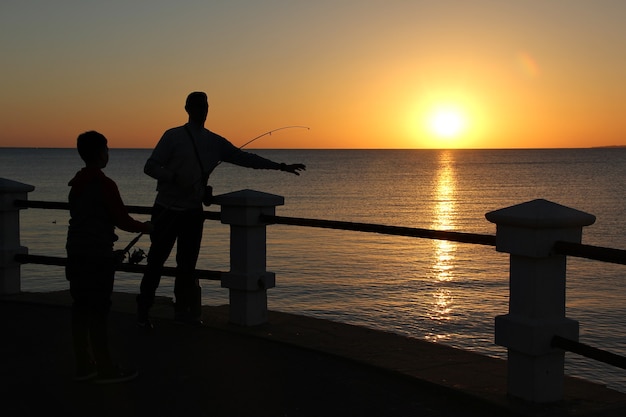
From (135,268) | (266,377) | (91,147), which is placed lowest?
(266,377)

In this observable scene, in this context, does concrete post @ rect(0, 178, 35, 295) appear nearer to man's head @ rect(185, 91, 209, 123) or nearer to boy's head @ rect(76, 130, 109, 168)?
man's head @ rect(185, 91, 209, 123)

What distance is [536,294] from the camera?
16.5 ft

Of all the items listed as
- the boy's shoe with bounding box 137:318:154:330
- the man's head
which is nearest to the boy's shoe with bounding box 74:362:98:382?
the boy's shoe with bounding box 137:318:154:330

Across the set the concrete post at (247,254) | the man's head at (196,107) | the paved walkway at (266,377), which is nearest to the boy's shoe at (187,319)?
the paved walkway at (266,377)

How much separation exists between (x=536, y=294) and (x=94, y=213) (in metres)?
2.82

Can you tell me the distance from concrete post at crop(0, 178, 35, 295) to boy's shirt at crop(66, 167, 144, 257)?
344 cm

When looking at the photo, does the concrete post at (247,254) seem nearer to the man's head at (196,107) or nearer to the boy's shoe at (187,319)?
the boy's shoe at (187,319)

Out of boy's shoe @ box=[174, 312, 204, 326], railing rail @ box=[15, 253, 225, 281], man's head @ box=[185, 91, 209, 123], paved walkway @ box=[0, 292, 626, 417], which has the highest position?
man's head @ box=[185, 91, 209, 123]

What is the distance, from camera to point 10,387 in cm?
546

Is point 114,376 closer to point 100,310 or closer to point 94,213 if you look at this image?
point 100,310

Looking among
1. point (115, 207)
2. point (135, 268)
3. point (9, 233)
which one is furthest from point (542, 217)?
point (9, 233)

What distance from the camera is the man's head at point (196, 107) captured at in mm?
7152

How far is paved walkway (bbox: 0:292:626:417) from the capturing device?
5062 millimetres

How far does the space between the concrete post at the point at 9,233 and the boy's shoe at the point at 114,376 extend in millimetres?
3686
